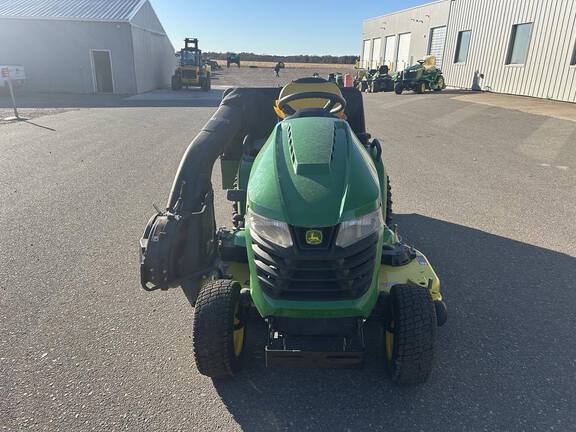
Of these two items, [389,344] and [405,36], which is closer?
[389,344]

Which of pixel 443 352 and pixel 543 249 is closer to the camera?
pixel 443 352

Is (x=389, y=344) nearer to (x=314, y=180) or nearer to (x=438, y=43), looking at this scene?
(x=314, y=180)

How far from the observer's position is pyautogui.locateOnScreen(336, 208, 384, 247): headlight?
2252 mm

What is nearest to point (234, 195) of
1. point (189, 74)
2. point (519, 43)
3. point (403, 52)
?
point (519, 43)

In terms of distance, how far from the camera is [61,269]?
3.93 m

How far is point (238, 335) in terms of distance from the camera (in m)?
2.64

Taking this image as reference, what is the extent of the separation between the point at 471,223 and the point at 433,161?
11.4ft

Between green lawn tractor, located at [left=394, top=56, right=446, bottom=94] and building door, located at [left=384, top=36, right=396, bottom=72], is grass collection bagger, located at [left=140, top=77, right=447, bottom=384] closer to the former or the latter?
green lawn tractor, located at [left=394, top=56, right=446, bottom=94]

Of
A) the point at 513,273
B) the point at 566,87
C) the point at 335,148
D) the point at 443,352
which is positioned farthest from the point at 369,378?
the point at 566,87

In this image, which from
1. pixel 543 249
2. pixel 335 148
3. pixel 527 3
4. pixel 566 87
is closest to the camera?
pixel 335 148

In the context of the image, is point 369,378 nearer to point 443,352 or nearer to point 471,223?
point 443,352

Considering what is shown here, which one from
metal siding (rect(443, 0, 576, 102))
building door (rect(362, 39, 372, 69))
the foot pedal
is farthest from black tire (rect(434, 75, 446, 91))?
the foot pedal

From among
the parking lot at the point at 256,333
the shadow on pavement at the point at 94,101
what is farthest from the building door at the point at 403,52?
the parking lot at the point at 256,333

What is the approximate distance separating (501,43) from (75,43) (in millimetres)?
21455
